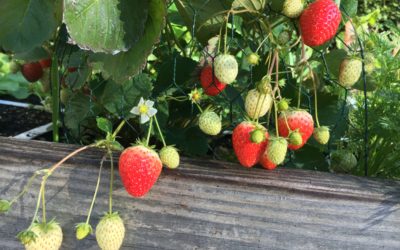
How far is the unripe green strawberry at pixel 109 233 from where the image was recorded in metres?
0.67

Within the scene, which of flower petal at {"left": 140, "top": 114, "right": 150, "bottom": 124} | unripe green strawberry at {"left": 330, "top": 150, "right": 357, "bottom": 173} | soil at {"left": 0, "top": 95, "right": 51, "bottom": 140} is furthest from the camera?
soil at {"left": 0, "top": 95, "right": 51, "bottom": 140}

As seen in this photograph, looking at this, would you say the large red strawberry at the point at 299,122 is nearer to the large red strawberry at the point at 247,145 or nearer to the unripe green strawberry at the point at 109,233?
the large red strawberry at the point at 247,145

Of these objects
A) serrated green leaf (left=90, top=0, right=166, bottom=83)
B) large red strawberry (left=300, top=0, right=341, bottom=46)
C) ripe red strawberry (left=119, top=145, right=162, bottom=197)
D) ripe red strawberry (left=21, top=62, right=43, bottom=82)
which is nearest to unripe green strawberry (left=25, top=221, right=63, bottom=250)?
ripe red strawberry (left=119, top=145, right=162, bottom=197)

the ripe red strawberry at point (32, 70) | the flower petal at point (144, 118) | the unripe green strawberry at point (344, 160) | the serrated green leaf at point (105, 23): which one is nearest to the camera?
the serrated green leaf at point (105, 23)

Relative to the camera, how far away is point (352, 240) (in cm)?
72

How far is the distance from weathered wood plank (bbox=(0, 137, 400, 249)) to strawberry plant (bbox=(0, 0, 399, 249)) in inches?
1.1

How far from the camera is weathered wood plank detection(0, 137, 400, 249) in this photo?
73 centimetres

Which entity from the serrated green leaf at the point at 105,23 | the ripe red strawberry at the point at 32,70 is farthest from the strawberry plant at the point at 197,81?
Answer: the ripe red strawberry at the point at 32,70

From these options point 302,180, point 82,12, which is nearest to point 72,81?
point 82,12

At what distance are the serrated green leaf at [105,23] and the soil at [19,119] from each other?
2.31ft

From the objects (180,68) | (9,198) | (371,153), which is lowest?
(9,198)

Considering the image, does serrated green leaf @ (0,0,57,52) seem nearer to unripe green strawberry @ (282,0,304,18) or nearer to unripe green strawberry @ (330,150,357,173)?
unripe green strawberry @ (282,0,304,18)

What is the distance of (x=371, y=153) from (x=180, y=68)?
14.4 inches

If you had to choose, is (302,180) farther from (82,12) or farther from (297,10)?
(82,12)
